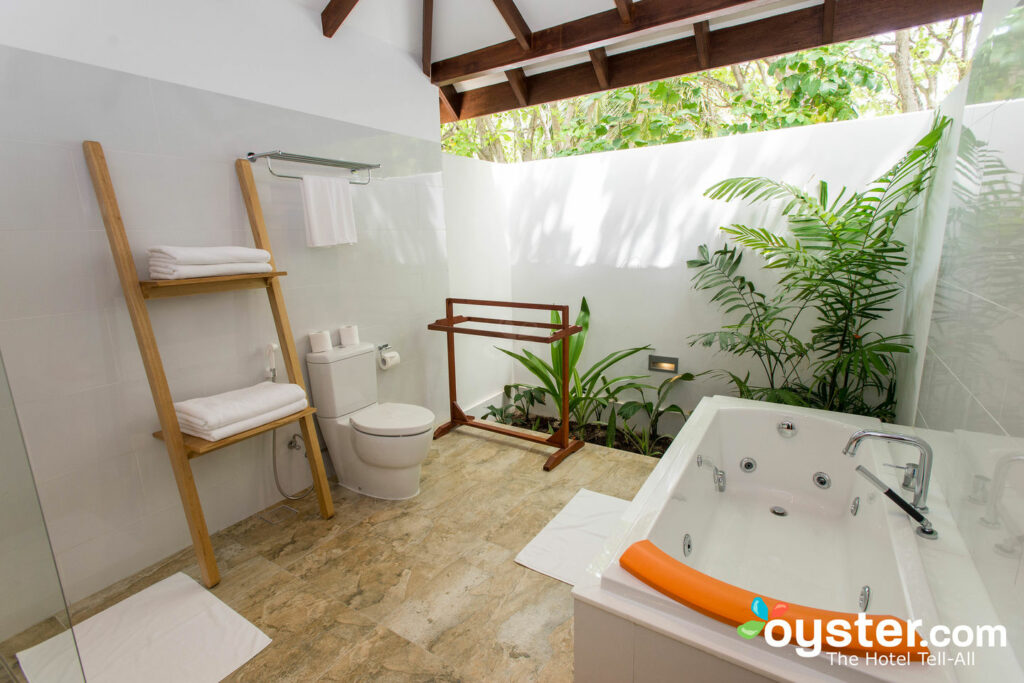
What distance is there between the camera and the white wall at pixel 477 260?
3537 mm

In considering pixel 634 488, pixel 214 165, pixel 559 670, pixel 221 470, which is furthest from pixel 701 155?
pixel 221 470

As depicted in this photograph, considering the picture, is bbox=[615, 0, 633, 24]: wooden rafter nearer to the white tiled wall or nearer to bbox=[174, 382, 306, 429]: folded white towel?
the white tiled wall

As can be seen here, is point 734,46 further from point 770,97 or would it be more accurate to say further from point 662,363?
point 770,97

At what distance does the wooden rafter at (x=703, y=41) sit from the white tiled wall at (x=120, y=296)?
1.87m

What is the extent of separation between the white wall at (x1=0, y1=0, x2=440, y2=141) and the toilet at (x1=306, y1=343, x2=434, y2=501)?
1.24 meters

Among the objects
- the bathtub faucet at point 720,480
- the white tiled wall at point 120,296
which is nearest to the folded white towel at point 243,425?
the white tiled wall at point 120,296

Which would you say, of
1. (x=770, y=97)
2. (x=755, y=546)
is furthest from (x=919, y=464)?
(x=770, y=97)

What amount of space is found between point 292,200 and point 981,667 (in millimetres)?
2801

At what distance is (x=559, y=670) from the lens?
1574mm

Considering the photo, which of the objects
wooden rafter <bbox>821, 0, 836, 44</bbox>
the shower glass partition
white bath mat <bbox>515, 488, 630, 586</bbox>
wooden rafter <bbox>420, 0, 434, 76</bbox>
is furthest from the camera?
wooden rafter <bbox>420, 0, 434, 76</bbox>

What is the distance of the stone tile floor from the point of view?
162 centimetres

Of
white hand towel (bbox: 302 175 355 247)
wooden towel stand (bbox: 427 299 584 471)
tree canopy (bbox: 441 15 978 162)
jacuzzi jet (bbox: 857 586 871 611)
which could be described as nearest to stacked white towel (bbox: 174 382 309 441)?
white hand towel (bbox: 302 175 355 247)

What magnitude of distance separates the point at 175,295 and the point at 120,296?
0.17m

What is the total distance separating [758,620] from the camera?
115cm
